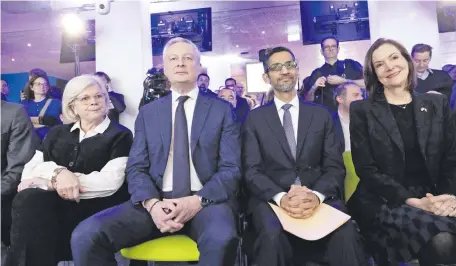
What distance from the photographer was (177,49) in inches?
94.9

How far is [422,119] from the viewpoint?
2.22 m

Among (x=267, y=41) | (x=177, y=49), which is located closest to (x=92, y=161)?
(x=177, y=49)

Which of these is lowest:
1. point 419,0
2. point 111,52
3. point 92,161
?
point 92,161

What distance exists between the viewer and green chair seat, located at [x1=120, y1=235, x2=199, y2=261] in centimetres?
193

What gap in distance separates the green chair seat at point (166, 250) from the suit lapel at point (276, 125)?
2.40ft

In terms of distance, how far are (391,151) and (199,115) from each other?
1063 mm

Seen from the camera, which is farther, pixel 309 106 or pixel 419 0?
pixel 419 0

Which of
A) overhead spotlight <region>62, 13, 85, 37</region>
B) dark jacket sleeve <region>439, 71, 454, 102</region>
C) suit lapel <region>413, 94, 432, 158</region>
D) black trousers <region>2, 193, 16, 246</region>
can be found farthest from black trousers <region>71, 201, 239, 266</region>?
overhead spotlight <region>62, 13, 85, 37</region>

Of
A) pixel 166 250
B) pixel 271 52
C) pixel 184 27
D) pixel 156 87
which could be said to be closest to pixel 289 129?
pixel 271 52

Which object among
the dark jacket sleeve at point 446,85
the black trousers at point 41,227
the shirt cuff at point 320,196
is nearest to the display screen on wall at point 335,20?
the dark jacket sleeve at point 446,85

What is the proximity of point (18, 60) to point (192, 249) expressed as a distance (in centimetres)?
1091

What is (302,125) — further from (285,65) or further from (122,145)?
(122,145)

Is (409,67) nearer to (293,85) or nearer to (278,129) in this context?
(293,85)

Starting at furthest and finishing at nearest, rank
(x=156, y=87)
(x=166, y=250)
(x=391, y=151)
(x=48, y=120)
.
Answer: (x=48, y=120) → (x=156, y=87) → (x=391, y=151) → (x=166, y=250)
